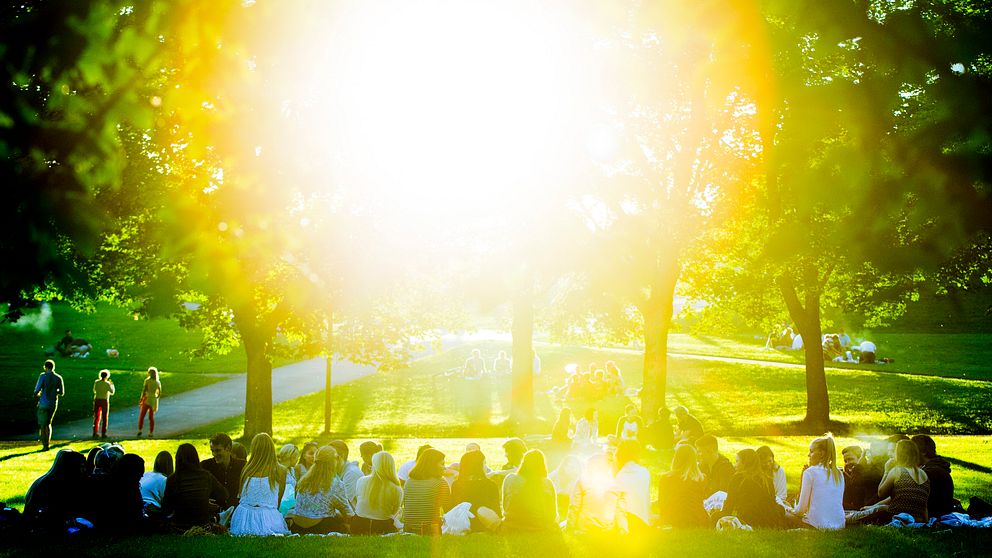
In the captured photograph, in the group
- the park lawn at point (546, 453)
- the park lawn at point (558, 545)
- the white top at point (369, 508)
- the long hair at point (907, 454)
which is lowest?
the park lawn at point (546, 453)

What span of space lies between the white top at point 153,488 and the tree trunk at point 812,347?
19.3m

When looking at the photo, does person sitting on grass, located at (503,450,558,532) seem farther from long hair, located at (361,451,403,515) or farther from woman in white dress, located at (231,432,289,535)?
woman in white dress, located at (231,432,289,535)

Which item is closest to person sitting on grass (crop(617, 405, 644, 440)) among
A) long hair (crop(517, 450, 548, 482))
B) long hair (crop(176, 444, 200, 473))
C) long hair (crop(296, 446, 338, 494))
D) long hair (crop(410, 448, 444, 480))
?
long hair (crop(410, 448, 444, 480))

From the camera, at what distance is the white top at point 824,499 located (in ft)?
33.6

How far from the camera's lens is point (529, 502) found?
9.66 m

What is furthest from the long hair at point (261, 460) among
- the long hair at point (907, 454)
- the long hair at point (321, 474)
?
the long hair at point (907, 454)

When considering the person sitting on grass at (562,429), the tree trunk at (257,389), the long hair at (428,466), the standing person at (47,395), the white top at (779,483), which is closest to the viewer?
the long hair at (428,466)

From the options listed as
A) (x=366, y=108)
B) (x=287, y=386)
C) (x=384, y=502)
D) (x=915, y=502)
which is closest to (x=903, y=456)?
(x=915, y=502)

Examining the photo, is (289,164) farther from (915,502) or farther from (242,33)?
(915,502)

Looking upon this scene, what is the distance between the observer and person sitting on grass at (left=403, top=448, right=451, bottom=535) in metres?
10.2

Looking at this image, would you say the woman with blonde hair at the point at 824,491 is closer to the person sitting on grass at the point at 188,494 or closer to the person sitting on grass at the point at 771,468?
the person sitting on grass at the point at 771,468

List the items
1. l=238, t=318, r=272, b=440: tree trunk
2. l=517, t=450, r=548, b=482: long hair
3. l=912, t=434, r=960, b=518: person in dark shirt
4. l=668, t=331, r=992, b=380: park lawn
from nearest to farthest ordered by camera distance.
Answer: l=517, t=450, r=548, b=482: long hair → l=912, t=434, r=960, b=518: person in dark shirt → l=238, t=318, r=272, b=440: tree trunk → l=668, t=331, r=992, b=380: park lawn

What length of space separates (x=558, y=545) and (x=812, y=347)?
789 inches

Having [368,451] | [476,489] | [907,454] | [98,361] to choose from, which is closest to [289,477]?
[368,451]
